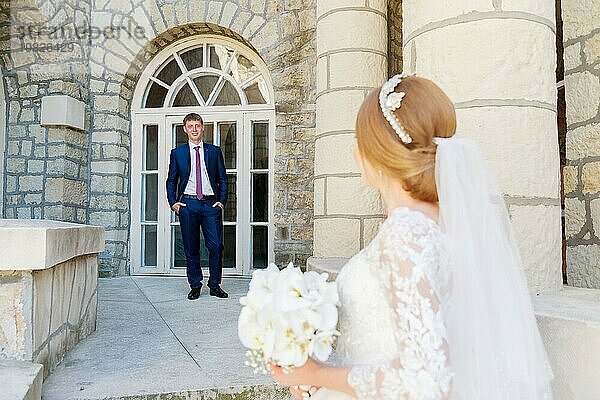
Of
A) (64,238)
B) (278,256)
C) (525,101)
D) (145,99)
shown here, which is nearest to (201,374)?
(64,238)

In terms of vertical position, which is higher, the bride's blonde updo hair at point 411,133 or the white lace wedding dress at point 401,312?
the bride's blonde updo hair at point 411,133

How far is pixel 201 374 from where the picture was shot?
2371mm

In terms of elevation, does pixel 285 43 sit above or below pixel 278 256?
above

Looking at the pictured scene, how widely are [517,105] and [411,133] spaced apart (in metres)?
0.81

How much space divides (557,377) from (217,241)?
3.32 m

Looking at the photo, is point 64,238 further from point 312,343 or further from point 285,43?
point 285,43

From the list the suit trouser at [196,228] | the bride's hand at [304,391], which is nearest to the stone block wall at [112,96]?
the suit trouser at [196,228]

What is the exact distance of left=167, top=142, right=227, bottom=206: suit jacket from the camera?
4440 millimetres

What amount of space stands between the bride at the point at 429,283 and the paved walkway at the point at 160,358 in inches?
45.5

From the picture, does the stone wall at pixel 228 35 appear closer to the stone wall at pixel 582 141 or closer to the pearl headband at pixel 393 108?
the stone wall at pixel 582 141

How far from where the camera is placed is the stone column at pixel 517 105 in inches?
67.9

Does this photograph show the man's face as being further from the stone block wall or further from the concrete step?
the concrete step

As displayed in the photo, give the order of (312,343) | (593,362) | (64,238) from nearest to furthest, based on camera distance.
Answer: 1. (312,343)
2. (593,362)
3. (64,238)

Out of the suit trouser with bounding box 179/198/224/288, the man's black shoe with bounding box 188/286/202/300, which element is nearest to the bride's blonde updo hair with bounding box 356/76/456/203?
the suit trouser with bounding box 179/198/224/288
